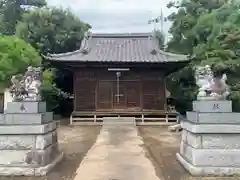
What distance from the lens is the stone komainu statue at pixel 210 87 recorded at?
24.0ft

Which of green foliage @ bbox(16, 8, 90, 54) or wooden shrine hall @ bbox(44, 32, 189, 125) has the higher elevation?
green foliage @ bbox(16, 8, 90, 54)

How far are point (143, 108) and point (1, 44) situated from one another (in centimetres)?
980

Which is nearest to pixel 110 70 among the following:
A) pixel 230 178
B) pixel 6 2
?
pixel 230 178

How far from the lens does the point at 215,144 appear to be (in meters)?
6.91

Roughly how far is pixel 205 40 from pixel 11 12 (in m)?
25.3

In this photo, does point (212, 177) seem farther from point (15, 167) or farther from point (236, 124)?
point (15, 167)

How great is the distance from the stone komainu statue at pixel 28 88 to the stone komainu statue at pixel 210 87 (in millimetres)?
3763

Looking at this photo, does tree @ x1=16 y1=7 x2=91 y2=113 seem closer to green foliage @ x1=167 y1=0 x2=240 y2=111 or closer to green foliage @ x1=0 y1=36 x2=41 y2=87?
green foliage @ x1=0 y1=36 x2=41 y2=87

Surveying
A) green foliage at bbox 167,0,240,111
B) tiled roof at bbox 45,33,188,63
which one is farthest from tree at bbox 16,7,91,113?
green foliage at bbox 167,0,240,111

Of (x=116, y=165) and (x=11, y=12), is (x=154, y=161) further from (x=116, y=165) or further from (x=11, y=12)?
(x=11, y=12)

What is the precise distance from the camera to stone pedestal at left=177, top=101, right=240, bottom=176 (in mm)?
6836

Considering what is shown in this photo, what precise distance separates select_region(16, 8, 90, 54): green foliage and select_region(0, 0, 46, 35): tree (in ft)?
30.7

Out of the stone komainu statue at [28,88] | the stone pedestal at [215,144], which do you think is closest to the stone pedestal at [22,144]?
the stone komainu statue at [28,88]

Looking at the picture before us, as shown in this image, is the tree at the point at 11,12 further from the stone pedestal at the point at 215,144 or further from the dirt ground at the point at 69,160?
the stone pedestal at the point at 215,144
